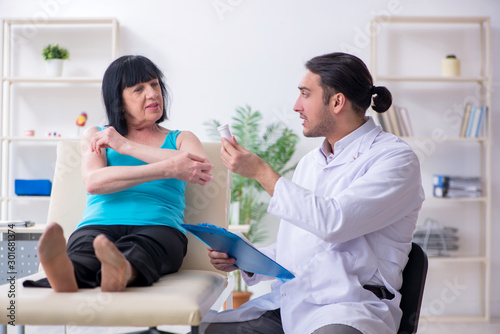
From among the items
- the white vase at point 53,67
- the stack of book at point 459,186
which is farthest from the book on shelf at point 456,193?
the white vase at point 53,67

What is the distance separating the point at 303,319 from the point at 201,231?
13.6 inches

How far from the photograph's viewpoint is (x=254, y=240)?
3.66 metres

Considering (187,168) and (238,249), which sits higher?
(187,168)

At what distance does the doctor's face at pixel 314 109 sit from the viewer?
162 centimetres

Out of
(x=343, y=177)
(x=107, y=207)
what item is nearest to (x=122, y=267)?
(x=107, y=207)

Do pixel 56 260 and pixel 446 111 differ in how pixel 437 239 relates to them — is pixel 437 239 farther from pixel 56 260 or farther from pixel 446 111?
pixel 56 260

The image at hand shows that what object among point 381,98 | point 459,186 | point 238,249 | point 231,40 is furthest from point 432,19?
point 238,249

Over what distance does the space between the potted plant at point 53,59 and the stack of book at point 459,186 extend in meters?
2.79

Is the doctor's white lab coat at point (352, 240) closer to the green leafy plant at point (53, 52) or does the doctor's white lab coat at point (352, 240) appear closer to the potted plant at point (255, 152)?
the potted plant at point (255, 152)

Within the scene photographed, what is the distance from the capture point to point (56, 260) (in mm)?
1180

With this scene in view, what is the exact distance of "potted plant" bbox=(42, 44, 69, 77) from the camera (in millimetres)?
3684

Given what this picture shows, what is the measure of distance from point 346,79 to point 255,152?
201 centimetres

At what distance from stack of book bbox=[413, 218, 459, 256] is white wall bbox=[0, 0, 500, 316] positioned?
80 cm

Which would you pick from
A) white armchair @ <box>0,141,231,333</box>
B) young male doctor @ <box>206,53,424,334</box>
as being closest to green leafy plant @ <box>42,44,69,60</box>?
white armchair @ <box>0,141,231,333</box>
